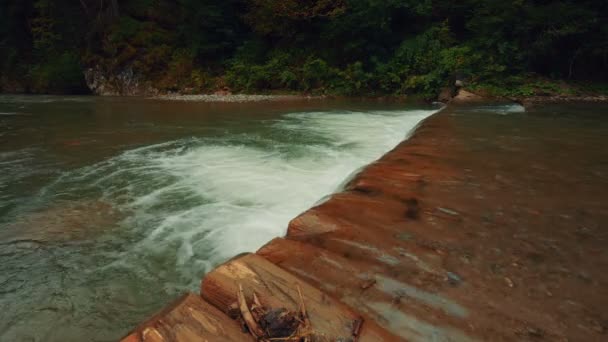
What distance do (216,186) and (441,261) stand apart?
9.93 ft

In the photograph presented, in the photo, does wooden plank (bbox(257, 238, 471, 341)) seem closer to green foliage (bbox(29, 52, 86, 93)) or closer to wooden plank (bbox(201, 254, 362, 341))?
wooden plank (bbox(201, 254, 362, 341))

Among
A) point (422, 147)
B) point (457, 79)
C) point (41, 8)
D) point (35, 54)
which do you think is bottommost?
point (422, 147)

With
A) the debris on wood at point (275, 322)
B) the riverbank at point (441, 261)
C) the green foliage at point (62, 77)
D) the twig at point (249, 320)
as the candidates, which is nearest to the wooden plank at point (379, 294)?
the riverbank at point (441, 261)

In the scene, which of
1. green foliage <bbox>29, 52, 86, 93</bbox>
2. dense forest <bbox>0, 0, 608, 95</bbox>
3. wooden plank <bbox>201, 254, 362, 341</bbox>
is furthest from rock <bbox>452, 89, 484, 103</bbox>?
green foliage <bbox>29, 52, 86, 93</bbox>

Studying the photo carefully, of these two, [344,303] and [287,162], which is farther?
[287,162]

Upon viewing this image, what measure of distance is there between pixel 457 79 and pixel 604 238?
499 inches

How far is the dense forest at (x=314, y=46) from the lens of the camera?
1330 cm

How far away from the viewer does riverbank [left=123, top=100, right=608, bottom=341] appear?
1.51 m

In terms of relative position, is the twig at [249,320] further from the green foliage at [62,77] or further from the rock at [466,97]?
the green foliage at [62,77]

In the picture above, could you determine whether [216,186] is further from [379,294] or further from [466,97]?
[466,97]

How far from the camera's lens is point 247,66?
57.4 feet

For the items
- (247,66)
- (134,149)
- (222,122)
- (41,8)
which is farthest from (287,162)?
(41,8)

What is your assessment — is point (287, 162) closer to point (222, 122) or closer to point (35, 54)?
point (222, 122)

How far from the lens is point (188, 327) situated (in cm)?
139
